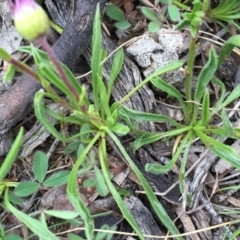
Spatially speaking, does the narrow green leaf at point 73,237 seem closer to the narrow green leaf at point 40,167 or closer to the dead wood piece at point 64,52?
the narrow green leaf at point 40,167

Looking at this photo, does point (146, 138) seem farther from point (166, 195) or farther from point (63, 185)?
point (63, 185)

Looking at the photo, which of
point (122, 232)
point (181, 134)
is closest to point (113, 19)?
point (181, 134)

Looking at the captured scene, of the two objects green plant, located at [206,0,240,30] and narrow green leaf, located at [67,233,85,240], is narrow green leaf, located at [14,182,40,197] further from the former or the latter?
green plant, located at [206,0,240,30]

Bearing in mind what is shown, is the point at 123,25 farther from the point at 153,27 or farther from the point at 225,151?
the point at 225,151

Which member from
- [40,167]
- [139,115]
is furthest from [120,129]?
[40,167]

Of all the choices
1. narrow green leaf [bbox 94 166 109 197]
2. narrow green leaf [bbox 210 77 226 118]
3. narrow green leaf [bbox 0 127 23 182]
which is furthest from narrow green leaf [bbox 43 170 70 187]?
narrow green leaf [bbox 210 77 226 118]

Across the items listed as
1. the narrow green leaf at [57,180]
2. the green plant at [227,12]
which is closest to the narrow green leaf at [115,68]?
the narrow green leaf at [57,180]
